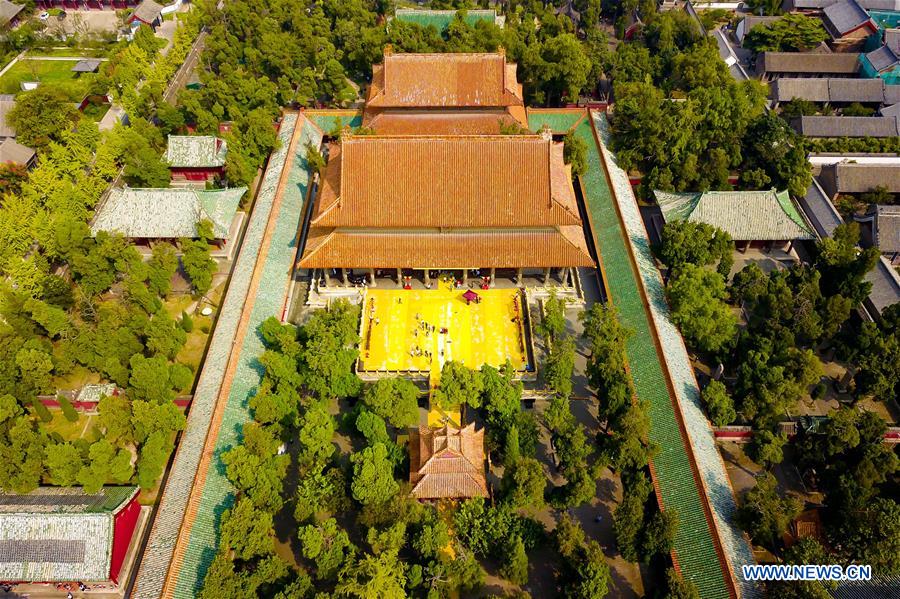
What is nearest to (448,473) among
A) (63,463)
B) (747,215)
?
(63,463)

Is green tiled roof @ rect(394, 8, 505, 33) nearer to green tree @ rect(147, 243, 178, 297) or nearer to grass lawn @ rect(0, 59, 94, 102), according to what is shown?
grass lawn @ rect(0, 59, 94, 102)

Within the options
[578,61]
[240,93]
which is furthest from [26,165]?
[578,61]

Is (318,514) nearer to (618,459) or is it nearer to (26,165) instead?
(618,459)

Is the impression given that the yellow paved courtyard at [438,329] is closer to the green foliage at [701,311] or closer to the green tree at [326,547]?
the green foliage at [701,311]

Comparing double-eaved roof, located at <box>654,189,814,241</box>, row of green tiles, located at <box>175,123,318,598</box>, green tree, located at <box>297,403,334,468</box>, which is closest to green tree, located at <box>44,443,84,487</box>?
row of green tiles, located at <box>175,123,318,598</box>

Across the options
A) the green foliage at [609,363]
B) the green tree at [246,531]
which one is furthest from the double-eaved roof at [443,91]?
the green tree at [246,531]

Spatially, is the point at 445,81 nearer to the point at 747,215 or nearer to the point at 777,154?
the point at 747,215

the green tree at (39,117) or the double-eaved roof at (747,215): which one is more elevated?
the green tree at (39,117)
